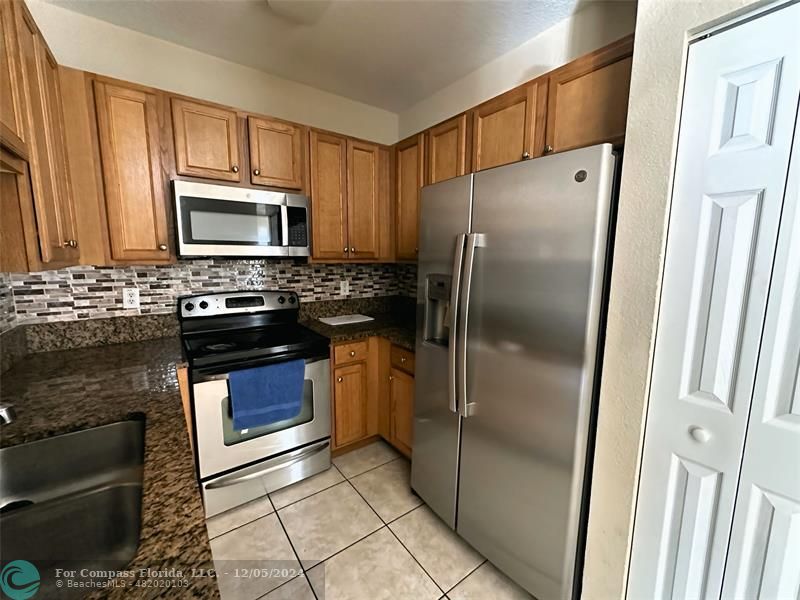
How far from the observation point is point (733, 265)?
2.74 feet

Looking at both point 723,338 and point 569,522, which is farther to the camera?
point 569,522

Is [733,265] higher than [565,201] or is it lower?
lower

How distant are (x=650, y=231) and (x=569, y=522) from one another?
40.3 inches

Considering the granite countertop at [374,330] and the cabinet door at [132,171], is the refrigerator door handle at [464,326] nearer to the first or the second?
the granite countertop at [374,330]

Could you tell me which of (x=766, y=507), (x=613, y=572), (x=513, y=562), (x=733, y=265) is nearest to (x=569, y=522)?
(x=613, y=572)

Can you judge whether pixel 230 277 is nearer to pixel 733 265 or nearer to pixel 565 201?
pixel 565 201

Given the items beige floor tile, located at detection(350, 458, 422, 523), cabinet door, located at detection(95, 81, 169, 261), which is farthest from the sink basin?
beige floor tile, located at detection(350, 458, 422, 523)

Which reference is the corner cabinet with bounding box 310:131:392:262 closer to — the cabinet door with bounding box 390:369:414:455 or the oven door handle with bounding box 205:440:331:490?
the cabinet door with bounding box 390:369:414:455

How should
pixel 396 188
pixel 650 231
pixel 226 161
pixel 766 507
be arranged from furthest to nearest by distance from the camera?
1. pixel 396 188
2. pixel 226 161
3. pixel 650 231
4. pixel 766 507

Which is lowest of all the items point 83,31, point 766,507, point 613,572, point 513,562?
point 513,562

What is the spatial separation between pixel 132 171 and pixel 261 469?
1.72 metres

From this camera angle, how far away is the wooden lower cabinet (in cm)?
207

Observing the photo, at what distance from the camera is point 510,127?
1595 mm

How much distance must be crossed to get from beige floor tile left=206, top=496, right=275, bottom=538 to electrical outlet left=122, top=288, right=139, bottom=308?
50.3 inches
